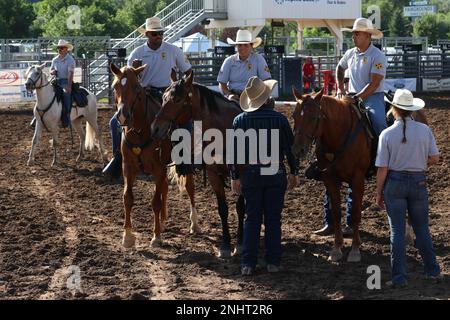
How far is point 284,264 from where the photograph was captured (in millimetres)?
8172

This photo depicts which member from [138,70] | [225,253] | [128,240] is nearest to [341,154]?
[225,253]

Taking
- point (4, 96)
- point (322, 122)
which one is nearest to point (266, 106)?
point (322, 122)

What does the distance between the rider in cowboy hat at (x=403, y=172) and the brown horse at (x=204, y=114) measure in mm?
2070

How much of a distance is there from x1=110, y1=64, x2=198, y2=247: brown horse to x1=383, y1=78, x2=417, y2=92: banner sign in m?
20.0

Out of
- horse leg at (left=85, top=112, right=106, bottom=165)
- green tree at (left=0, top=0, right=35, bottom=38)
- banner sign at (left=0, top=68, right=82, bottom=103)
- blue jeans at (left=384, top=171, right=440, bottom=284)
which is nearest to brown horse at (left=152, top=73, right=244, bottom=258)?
blue jeans at (left=384, top=171, right=440, bottom=284)

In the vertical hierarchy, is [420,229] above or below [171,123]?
below

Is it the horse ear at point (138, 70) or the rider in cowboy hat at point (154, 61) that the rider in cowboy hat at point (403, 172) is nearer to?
the horse ear at point (138, 70)

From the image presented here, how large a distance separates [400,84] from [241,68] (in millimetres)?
20436

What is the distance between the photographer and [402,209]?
7.10 meters

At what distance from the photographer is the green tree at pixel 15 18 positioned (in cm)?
4838

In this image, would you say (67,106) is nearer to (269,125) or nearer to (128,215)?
(128,215)

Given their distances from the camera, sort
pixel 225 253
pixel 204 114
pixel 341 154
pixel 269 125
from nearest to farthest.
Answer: pixel 269 125
pixel 341 154
pixel 225 253
pixel 204 114

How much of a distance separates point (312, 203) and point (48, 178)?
16.1 ft
